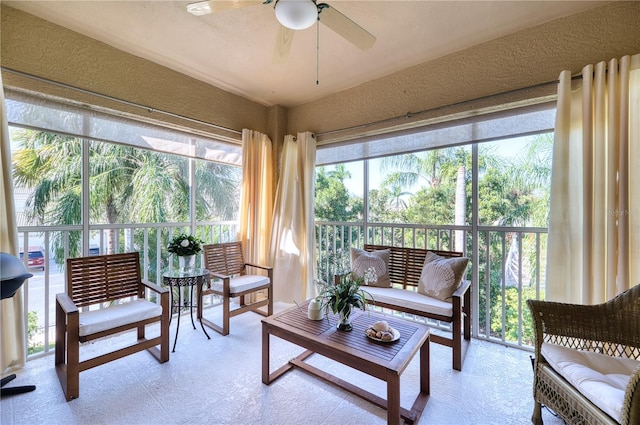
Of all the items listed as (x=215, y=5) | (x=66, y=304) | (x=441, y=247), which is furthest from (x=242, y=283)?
(x=215, y=5)

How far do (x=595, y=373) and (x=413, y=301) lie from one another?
3.61ft

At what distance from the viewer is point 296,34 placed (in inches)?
85.2

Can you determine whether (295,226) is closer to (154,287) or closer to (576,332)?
(154,287)

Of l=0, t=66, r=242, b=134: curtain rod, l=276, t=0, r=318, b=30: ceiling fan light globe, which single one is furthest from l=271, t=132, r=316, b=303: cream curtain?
l=276, t=0, r=318, b=30: ceiling fan light globe

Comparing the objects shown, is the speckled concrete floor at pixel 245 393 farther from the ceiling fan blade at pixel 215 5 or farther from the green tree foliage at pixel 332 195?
the ceiling fan blade at pixel 215 5

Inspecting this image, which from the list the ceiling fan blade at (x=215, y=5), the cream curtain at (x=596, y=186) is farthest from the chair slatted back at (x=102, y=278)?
the cream curtain at (x=596, y=186)

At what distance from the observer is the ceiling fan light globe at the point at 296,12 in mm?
1309

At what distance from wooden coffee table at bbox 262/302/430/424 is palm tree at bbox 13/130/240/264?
2047 mm

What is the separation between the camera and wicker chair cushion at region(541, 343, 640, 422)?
105 cm

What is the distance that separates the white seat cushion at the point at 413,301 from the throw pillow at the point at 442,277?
0.06m

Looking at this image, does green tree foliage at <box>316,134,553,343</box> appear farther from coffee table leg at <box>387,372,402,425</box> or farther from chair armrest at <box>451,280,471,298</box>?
coffee table leg at <box>387,372,402,425</box>

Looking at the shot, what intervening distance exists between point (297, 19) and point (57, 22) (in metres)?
2.08

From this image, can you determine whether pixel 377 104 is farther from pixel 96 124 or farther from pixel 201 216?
pixel 96 124

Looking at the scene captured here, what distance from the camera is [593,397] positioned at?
1095mm
